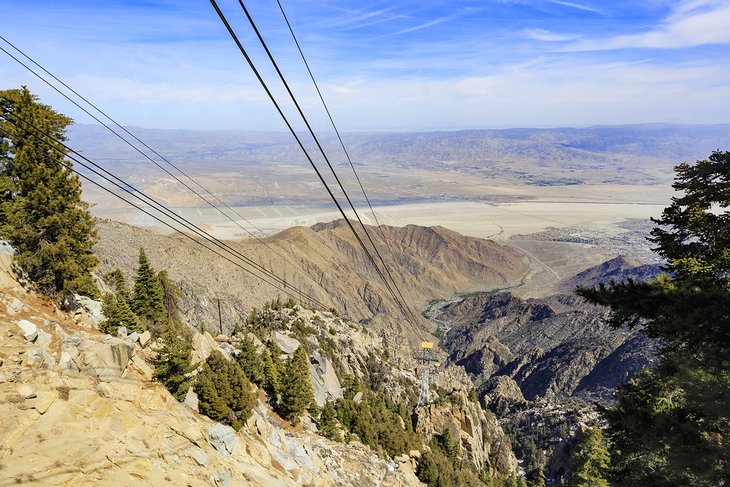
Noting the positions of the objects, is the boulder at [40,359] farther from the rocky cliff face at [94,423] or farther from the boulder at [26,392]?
the boulder at [26,392]

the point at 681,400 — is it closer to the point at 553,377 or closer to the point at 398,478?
the point at 398,478

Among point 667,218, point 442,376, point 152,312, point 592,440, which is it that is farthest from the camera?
point 442,376

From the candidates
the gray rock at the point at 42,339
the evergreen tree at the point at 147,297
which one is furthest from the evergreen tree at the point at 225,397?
the evergreen tree at the point at 147,297

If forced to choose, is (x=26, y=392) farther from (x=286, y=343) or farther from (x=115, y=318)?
(x=286, y=343)

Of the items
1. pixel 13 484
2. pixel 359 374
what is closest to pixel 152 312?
pixel 13 484

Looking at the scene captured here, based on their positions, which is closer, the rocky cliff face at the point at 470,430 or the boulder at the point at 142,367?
the boulder at the point at 142,367

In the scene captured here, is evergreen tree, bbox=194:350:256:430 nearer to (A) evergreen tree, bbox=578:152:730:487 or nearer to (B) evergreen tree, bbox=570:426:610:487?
(A) evergreen tree, bbox=578:152:730:487
